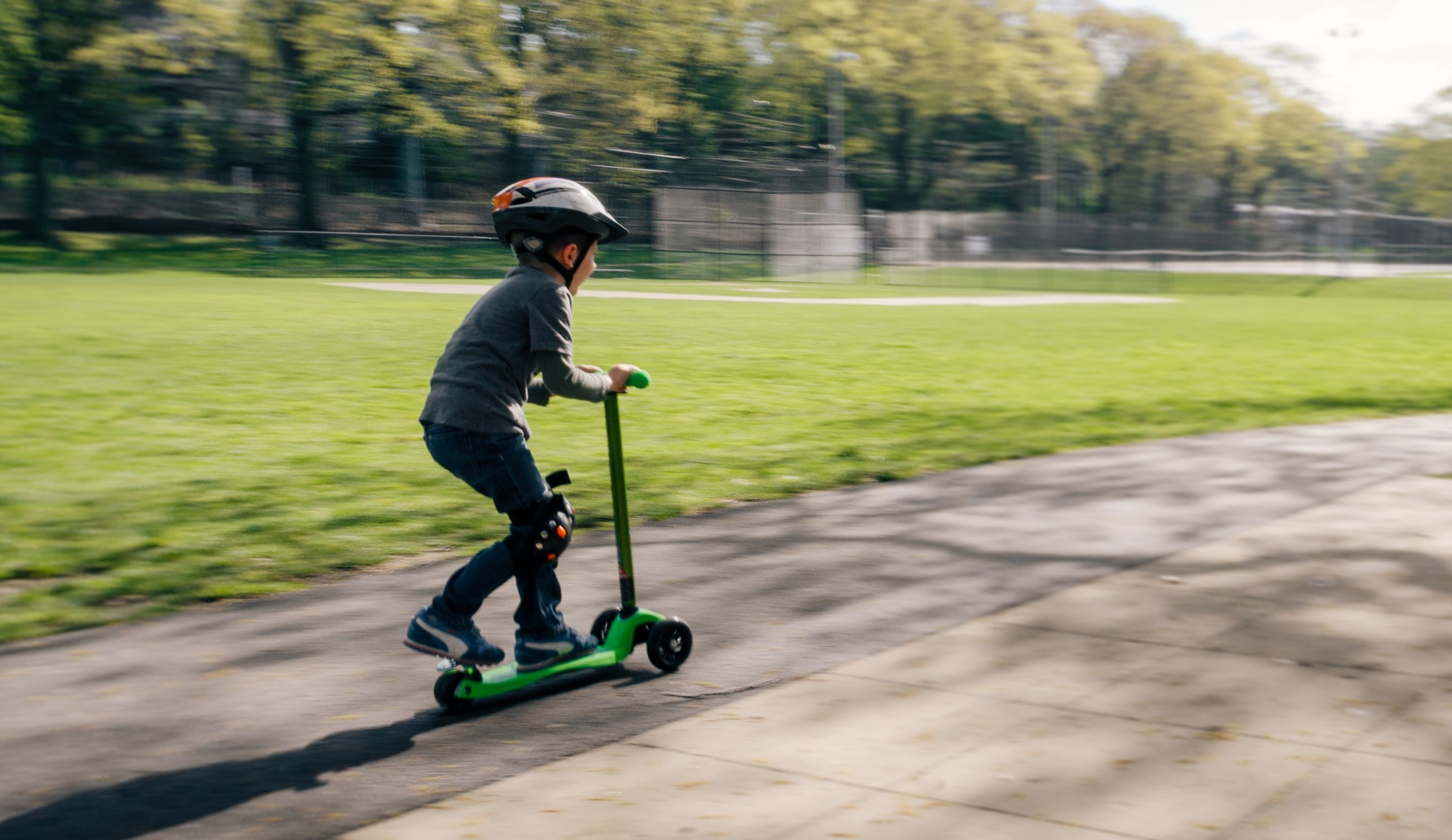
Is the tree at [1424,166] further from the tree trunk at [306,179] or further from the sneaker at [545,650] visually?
the sneaker at [545,650]

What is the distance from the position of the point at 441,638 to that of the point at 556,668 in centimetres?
41

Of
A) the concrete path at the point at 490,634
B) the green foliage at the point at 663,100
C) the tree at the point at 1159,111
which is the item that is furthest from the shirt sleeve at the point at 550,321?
the tree at the point at 1159,111

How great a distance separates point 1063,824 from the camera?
129 inches

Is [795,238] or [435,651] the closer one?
[435,651]

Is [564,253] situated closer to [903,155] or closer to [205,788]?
[205,788]

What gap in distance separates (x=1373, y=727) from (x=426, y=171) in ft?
116

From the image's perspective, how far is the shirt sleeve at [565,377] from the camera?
411 centimetres

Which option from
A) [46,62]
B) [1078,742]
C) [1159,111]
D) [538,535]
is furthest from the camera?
[1159,111]

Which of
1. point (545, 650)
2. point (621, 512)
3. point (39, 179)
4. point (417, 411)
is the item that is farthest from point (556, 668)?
point (39, 179)

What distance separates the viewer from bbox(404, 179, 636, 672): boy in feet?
13.5

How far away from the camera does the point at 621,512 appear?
15.0 ft

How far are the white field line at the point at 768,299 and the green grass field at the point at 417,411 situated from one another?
4.03 meters

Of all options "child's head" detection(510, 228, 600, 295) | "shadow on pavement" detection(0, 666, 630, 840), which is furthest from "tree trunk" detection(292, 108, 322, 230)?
"shadow on pavement" detection(0, 666, 630, 840)

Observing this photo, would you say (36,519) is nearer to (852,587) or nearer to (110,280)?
(852,587)
